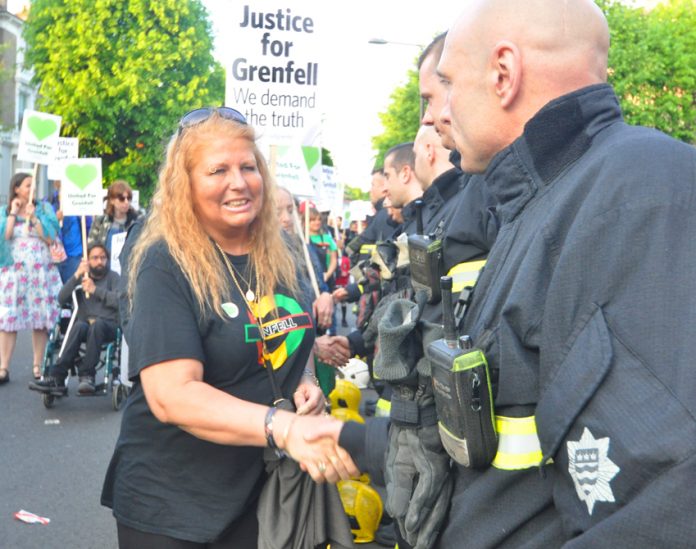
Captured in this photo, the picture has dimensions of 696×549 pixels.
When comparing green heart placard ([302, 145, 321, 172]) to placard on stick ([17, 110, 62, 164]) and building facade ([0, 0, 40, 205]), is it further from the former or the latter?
building facade ([0, 0, 40, 205])

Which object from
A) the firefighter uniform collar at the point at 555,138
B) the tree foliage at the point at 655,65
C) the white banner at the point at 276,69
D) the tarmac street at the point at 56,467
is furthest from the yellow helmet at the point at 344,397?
the tree foliage at the point at 655,65

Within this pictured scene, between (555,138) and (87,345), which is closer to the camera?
(555,138)

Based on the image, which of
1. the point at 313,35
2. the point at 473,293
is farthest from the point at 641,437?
the point at 313,35

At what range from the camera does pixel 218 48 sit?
44594mm

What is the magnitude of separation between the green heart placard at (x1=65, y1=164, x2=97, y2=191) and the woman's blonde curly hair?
848 cm

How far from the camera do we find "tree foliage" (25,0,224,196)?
40.2 meters

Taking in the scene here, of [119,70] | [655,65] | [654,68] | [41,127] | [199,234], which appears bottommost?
[41,127]

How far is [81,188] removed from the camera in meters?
11.1

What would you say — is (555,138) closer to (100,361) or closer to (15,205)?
(100,361)

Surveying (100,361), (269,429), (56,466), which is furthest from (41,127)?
(269,429)

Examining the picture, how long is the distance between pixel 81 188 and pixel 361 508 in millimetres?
6896

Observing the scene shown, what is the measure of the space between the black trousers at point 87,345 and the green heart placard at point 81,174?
2.21 m

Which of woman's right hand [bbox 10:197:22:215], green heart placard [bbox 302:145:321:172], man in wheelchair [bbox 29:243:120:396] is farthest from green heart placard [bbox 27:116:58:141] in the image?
green heart placard [bbox 302:145:321:172]

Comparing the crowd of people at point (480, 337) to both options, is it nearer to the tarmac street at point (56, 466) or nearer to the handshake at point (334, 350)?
the handshake at point (334, 350)
